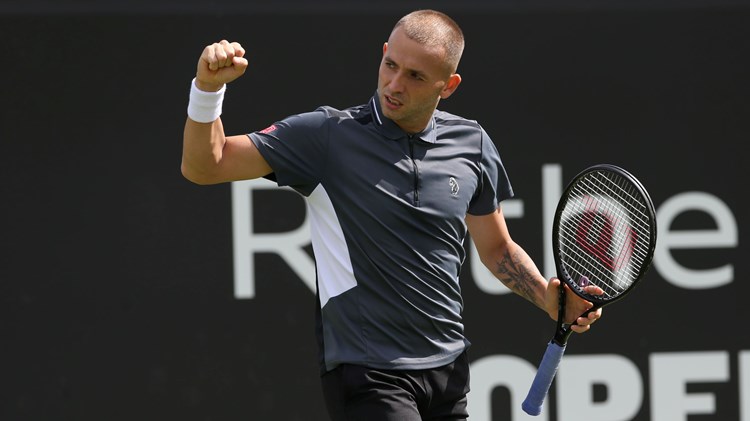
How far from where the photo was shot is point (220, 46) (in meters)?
2.71

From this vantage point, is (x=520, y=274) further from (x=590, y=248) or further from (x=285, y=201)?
(x=285, y=201)

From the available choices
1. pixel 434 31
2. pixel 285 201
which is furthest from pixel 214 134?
pixel 285 201

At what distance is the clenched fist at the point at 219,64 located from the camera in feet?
8.82

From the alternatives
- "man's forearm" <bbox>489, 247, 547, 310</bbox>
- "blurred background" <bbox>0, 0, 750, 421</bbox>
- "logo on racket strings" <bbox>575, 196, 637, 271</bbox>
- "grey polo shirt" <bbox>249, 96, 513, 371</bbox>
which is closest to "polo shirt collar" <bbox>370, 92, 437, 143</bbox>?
"grey polo shirt" <bbox>249, 96, 513, 371</bbox>

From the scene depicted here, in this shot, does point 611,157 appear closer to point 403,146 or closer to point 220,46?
point 403,146

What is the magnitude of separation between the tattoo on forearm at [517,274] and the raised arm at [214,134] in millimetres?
739

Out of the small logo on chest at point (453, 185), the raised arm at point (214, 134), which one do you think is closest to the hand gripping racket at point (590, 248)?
the small logo on chest at point (453, 185)

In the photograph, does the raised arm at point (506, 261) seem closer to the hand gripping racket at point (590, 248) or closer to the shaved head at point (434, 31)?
the hand gripping racket at point (590, 248)

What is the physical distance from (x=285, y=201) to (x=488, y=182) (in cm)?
143

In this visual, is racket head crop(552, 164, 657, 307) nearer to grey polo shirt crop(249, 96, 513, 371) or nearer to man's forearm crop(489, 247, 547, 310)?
man's forearm crop(489, 247, 547, 310)

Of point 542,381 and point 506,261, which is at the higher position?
point 506,261

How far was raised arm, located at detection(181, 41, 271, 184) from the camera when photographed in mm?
2705

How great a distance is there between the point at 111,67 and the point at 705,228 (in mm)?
2282

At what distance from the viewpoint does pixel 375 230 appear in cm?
299
